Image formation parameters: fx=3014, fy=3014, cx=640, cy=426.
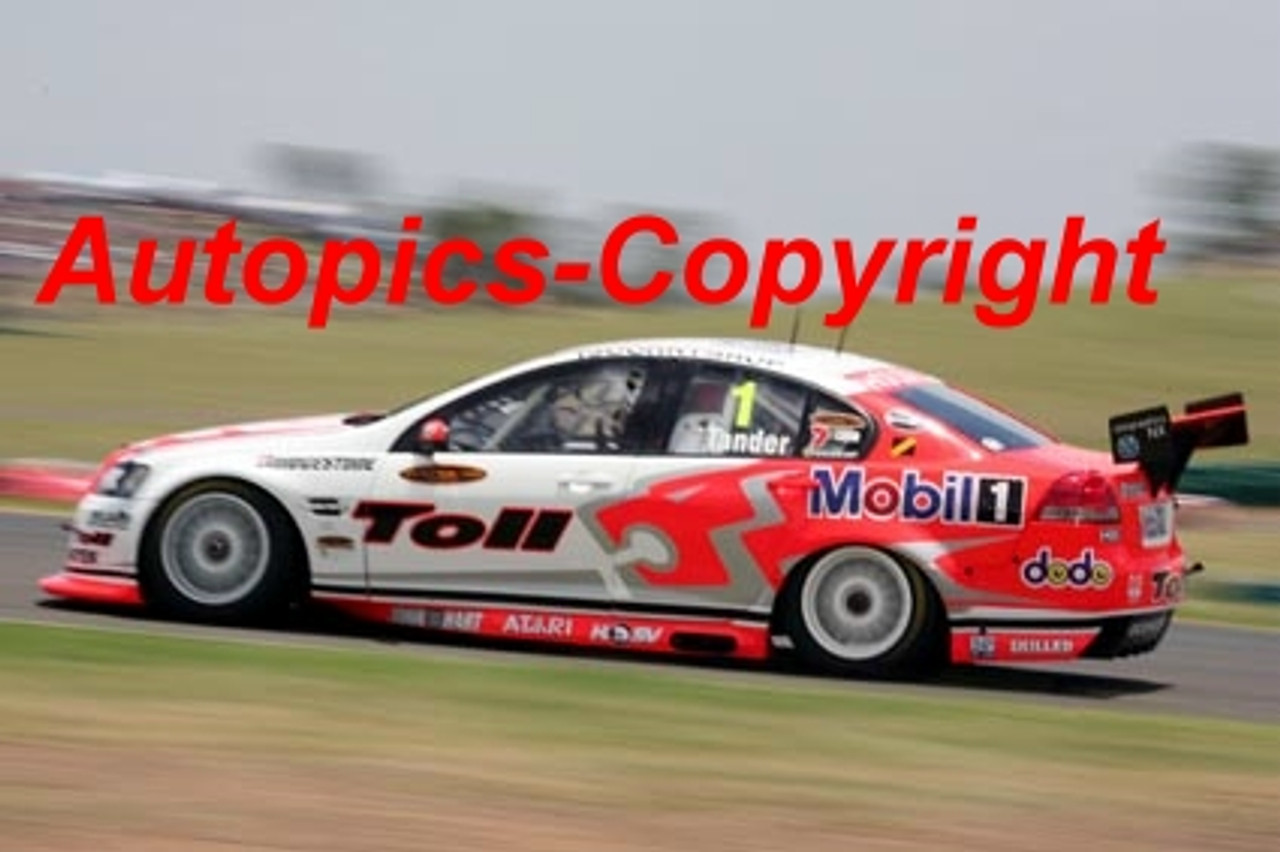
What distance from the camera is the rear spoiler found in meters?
11.8

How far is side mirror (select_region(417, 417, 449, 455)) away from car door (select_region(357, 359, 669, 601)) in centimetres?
1

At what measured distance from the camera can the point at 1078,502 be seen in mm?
11609

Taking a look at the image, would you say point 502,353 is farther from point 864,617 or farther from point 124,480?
point 864,617

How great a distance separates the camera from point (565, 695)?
995 cm

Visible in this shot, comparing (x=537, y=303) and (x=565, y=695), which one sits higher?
(x=537, y=303)

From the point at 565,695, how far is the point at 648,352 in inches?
104

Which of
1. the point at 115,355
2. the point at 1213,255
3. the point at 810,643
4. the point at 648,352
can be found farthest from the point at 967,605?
the point at 1213,255

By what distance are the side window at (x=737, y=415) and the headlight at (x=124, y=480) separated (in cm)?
224

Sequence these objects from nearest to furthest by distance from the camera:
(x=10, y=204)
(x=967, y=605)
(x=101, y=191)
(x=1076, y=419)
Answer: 1. (x=967, y=605)
2. (x=1076, y=419)
3. (x=10, y=204)
4. (x=101, y=191)

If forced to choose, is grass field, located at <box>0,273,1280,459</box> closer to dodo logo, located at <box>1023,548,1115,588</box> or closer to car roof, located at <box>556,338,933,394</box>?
car roof, located at <box>556,338,933,394</box>

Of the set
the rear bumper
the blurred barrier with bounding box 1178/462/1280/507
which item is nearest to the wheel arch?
the rear bumper

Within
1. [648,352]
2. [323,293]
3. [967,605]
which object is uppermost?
[323,293]

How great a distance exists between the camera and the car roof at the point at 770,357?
39.8ft

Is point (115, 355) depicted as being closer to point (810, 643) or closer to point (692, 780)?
point (810, 643)
